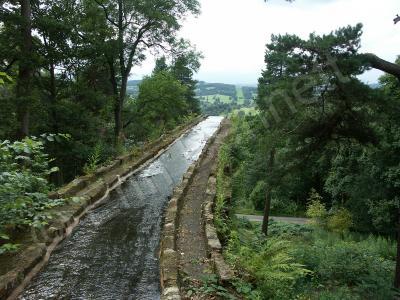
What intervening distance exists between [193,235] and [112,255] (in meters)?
2.01

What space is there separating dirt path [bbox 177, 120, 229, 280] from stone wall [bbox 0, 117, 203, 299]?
2.14ft

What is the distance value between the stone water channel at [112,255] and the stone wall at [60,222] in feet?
0.57

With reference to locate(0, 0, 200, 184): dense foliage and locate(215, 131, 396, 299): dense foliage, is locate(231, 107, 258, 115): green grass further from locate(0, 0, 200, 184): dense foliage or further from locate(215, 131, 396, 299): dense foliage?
locate(0, 0, 200, 184): dense foliage

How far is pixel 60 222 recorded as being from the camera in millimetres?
8031

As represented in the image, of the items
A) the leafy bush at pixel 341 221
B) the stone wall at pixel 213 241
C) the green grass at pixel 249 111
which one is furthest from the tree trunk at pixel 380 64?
the leafy bush at pixel 341 221

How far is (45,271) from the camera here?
20.8 ft

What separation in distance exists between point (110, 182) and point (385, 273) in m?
9.71

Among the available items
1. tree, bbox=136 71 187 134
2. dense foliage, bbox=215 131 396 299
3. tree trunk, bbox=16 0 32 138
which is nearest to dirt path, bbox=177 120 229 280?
dense foliage, bbox=215 131 396 299

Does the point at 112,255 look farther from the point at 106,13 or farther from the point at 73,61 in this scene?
the point at 106,13

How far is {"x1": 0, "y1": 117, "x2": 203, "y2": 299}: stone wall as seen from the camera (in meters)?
5.75

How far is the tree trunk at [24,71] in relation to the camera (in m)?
13.6

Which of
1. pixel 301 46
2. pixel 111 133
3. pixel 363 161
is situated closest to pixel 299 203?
pixel 363 161

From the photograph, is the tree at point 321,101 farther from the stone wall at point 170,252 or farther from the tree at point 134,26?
the tree at point 134,26

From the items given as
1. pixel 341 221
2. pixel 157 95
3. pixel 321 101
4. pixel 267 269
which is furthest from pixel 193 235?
pixel 341 221
